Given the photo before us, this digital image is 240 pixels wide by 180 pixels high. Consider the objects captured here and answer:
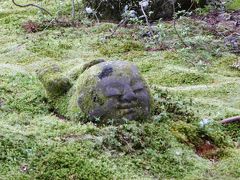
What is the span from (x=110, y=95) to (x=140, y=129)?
546 mm

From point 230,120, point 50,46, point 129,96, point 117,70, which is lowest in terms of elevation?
point 230,120

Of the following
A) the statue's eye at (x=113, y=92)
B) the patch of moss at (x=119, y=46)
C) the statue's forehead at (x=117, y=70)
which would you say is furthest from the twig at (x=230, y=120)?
the patch of moss at (x=119, y=46)

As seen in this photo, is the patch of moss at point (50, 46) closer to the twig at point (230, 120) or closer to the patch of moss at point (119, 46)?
the patch of moss at point (119, 46)

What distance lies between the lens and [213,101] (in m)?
7.68

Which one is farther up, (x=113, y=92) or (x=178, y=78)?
(x=113, y=92)

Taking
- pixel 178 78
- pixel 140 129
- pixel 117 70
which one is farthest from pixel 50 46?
pixel 140 129

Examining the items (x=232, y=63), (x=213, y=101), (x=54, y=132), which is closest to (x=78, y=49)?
(x=232, y=63)

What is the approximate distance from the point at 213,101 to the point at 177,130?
2007mm

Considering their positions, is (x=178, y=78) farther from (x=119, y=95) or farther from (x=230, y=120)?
(x=119, y=95)

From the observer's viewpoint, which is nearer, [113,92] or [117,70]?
[113,92]

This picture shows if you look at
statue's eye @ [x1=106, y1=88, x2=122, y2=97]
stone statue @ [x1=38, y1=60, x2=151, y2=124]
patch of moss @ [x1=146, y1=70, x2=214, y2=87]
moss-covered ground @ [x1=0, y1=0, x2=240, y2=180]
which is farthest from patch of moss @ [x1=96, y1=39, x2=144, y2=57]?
statue's eye @ [x1=106, y1=88, x2=122, y2=97]

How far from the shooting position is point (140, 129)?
5.55 meters

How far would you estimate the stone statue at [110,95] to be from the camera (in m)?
5.69

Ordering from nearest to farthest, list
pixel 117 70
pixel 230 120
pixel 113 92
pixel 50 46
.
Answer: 1. pixel 113 92
2. pixel 117 70
3. pixel 230 120
4. pixel 50 46
